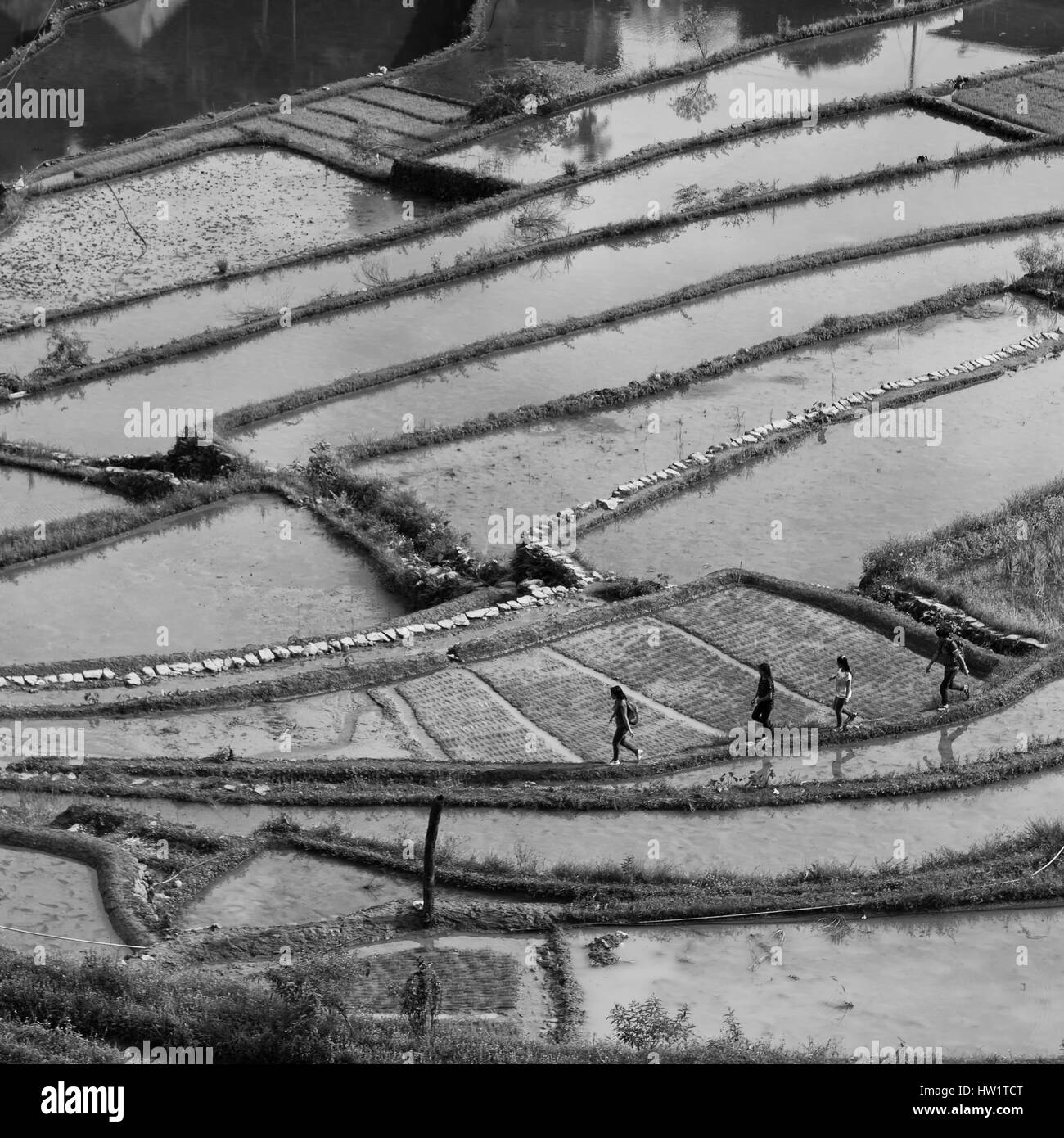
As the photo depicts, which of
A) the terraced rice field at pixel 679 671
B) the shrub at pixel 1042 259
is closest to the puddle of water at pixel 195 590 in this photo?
the terraced rice field at pixel 679 671

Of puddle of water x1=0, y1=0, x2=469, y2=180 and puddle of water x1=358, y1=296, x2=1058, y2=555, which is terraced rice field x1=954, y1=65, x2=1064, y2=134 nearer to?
puddle of water x1=358, y1=296, x2=1058, y2=555

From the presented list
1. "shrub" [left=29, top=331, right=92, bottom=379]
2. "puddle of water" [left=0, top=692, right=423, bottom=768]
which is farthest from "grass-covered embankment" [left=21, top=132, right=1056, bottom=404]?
"puddle of water" [left=0, top=692, right=423, bottom=768]

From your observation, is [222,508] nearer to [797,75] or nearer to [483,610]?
[483,610]

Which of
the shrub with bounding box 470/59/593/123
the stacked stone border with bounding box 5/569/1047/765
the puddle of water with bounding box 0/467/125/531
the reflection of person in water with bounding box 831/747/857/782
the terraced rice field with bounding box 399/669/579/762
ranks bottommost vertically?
the reflection of person in water with bounding box 831/747/857/782

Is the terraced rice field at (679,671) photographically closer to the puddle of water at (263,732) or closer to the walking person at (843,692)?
the walking person at (843,692)

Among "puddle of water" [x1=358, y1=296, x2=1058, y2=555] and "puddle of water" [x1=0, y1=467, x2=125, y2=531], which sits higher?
"puddle of water" [x1=358, y1=296, x2=1058, y2=555]

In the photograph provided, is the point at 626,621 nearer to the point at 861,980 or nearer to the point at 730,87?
the point at 861,980

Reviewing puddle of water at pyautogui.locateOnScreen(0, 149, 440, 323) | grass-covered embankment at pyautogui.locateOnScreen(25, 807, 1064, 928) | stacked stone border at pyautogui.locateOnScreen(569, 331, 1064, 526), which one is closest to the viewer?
grass-covered embankment at pyautogui.locateOnScreen(25, 807, 1064, 928)
